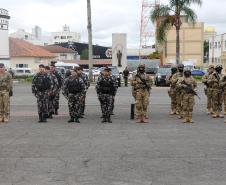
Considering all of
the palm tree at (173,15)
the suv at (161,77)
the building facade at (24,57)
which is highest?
the palm tree at (173,15)

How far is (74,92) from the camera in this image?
15.9 meters

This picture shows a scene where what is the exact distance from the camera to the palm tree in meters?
46.2

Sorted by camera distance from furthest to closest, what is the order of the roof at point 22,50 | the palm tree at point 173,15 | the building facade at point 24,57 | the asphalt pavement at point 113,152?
the roof at point 22,50 → the building facade at point 24,57 → the palm tree at point 173,15 → the asphalt pavement at point 113,152

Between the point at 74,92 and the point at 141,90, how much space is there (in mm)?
1989

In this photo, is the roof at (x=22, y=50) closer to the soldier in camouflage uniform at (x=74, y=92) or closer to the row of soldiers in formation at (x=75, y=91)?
the row of soldiers in formation at (x=75, y=91)

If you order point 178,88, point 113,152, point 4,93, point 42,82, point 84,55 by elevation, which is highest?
point 84,55

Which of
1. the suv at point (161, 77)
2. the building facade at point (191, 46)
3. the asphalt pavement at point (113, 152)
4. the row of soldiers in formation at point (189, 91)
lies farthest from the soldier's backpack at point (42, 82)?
the building facade at point (191, 46)

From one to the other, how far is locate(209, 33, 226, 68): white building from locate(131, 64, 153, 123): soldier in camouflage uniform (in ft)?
237

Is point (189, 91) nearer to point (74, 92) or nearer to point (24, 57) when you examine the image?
point (74, 92)

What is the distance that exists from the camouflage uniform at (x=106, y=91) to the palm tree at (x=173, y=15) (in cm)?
3107

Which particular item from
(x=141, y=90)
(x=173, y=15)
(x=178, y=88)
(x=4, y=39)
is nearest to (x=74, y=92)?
(x=141, y=90)

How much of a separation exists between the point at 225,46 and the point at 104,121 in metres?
75.8

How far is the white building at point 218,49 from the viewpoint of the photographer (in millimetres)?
88938

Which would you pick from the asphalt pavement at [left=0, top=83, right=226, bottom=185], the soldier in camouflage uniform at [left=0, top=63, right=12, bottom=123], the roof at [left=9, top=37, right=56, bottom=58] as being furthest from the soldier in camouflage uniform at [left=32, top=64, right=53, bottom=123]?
the roof at [left=9, top=37, right=56, bottom=58]
